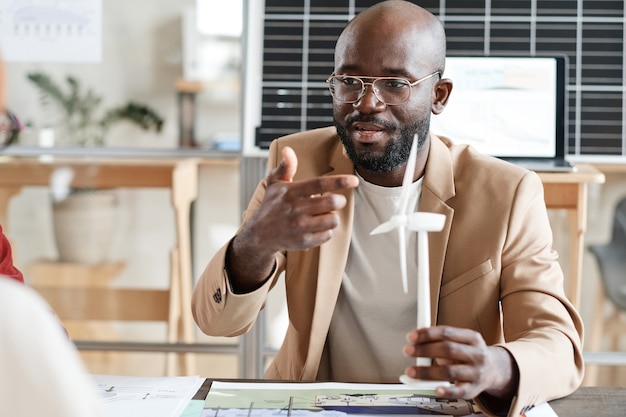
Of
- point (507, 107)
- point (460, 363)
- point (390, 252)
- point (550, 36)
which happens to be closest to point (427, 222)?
point (460, 363)

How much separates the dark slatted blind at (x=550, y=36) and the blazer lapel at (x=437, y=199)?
3.77 feet

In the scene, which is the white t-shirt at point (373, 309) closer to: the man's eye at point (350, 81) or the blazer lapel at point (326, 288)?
the blazer lapel at point (326, 288)

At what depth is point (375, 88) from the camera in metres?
1.52

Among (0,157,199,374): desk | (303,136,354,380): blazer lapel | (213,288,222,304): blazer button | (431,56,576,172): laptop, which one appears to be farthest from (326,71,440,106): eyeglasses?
(0,157,199,374): desk

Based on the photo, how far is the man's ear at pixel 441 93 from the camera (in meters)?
1.67

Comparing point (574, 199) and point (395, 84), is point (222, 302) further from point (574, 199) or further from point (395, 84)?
point (574, 199)

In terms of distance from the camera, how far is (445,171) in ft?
5.25

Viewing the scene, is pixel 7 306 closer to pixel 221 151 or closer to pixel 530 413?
pixel 530 413

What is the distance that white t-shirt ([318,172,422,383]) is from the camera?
5.10 feet

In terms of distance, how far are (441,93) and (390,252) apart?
0.37 meters

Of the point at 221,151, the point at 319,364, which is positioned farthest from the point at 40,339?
the point at 221,151

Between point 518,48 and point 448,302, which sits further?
point 518,48

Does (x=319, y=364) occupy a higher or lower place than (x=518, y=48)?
lower

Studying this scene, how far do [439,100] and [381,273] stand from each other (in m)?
0.40
